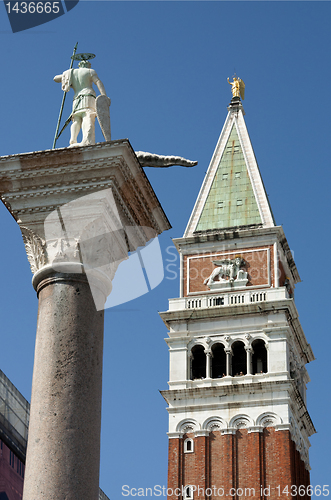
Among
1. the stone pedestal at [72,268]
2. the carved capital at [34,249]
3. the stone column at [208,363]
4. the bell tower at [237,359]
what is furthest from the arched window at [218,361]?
the carved capital at [34,249]

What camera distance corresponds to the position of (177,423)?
48.9 m

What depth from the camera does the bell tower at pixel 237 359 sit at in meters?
47.8

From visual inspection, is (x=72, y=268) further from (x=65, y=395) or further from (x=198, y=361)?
(x=198, y=361)

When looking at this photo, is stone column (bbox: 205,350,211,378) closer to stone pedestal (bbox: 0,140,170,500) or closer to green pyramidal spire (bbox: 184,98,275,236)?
green pyramidal spire (bbox: 184,98,275,236)

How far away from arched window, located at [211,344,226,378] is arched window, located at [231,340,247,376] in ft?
1.63

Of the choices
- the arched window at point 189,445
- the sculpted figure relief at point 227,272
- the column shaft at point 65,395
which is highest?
the sculpted figure relief at point 227,272

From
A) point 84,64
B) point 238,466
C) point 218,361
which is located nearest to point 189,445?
point 238,466

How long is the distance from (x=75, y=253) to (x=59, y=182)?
28.2 inches

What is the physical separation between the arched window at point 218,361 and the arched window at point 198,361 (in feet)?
1.62

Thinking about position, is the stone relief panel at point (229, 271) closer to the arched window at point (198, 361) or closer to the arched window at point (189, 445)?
the arched window at point (198, 361)

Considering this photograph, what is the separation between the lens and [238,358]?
4997cm

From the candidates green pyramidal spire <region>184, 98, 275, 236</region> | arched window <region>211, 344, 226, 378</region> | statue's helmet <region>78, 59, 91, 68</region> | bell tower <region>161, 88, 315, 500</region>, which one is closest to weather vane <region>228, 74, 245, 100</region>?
A: green pyramidal spire <region>184, 98, 275, 236</region>

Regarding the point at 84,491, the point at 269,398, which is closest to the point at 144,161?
the point at 84,491

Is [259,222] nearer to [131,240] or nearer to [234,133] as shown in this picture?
[234,133]
